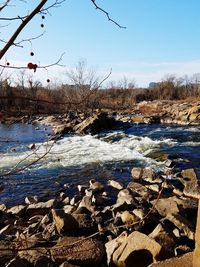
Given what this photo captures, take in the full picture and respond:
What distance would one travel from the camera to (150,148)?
51.5ft

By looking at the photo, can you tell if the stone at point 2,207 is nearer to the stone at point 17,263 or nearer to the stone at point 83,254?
the stone at point 83,254

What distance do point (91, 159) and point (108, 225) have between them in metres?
7.09

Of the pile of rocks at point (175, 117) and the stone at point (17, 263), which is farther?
the pile of rocks at point (175, 117)

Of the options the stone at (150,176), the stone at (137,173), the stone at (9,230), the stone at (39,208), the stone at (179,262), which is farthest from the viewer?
the stone at (137,173)

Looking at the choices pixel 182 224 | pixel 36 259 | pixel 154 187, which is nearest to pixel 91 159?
pixel 154 187

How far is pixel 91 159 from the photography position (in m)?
14.0

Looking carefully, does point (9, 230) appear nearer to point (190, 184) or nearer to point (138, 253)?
point (138, 253)

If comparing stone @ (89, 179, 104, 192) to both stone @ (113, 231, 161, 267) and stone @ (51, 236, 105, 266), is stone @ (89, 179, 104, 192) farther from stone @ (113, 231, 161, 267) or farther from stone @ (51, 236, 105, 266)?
stone @ (113, 231, 161, 267)

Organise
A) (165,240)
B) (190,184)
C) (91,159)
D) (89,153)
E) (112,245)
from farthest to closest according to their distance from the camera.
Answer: (89,153) → (91,159) → (190,184) → (112,245) → (165,240)

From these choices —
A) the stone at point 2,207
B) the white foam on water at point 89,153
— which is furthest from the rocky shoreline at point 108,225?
the white foam on water at point 89,153

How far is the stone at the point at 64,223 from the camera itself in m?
6.48

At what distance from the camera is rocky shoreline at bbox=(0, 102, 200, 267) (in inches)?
188

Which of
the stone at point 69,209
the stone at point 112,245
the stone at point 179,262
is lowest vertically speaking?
the stone at point 69,209

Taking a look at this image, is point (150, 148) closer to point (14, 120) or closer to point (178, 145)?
point (178, 145)
